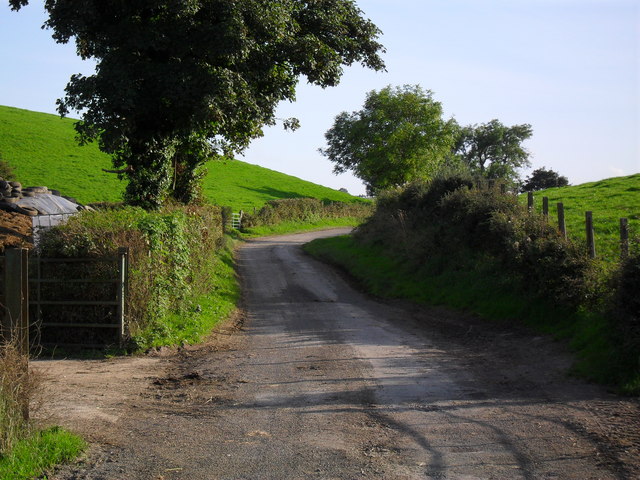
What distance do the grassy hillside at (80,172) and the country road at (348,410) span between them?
1678 inches

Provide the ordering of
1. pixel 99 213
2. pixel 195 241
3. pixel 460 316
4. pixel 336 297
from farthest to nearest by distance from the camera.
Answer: pixel 336 297
pixel 195 241
pixel 460 316
pixel 99 213

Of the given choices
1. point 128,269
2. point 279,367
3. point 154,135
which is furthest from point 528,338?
point 154,135

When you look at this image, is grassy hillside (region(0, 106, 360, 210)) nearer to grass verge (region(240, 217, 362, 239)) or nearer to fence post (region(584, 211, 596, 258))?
grass verge (region(240, 217, 362, 239))

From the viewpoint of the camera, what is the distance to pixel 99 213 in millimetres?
14367

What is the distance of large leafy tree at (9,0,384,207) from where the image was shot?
19.7 metres

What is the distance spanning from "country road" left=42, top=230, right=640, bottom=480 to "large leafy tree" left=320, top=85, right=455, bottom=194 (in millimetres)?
39075

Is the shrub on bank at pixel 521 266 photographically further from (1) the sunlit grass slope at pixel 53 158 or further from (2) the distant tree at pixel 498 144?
(2) the distant tree at pixel 498 144

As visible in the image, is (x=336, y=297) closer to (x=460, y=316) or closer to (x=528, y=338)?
(x=460, y=316)

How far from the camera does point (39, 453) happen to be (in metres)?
6.10

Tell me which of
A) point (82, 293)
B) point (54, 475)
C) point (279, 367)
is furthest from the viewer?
point (82, 293)

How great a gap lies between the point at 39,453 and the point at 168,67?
53.5ft

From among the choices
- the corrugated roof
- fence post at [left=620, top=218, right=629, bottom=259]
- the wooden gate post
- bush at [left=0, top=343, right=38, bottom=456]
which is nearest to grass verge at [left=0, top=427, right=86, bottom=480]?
bush at [left=0, top=343, right=38, bottom=456]

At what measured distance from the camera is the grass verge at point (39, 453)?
571cm

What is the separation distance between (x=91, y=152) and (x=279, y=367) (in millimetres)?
68824
